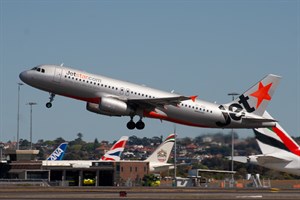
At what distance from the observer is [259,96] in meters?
90.2

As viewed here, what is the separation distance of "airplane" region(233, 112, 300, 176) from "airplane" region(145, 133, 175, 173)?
47.6 meters

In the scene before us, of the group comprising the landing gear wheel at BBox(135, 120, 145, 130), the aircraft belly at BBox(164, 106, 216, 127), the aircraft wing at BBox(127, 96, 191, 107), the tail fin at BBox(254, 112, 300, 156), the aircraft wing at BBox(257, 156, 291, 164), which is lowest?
the aircraft wing at BBox(257, 156, 291, 164)

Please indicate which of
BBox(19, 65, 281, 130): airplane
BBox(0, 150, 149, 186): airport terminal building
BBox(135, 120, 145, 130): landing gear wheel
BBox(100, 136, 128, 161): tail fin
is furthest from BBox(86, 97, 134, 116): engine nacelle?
BBox(100, 136, 128, 161): tail fin

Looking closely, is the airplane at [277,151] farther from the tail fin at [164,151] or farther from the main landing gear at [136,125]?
the tail fin at [164,151]

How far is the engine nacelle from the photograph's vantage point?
80.9 m

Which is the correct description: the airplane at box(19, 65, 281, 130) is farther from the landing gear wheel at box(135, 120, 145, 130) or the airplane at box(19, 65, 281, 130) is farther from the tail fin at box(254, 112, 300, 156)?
the tail fin at box(254, 112, 300, 156)

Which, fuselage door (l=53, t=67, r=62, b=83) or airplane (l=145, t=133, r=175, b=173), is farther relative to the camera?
airplane (l=145, t=133, r=175, b=173)

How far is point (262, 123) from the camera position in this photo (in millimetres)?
85125

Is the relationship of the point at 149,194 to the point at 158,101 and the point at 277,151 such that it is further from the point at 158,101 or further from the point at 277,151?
the point at 277,151

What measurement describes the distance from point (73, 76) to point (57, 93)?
2.82 metres

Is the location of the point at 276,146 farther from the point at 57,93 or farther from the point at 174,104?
the point at 57,93

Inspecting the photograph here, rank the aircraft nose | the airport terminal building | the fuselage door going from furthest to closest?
the airport terminal building → the aircraft nose → the fuselage door

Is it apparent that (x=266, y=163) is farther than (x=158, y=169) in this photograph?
No

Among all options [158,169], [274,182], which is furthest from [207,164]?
[274,182]
